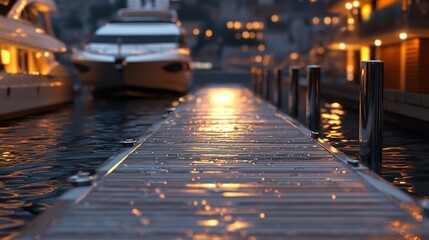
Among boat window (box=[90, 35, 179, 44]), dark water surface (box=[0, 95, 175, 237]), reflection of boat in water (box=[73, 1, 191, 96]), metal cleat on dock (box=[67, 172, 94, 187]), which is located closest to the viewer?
metal cleat on dock (box=[67, 172, 94, 187])

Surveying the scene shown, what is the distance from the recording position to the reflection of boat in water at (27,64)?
17634mm

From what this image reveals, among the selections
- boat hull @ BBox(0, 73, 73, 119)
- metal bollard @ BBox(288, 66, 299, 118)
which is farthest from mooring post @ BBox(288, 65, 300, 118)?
boat hull @ BBox(0, 73, 73, 119)

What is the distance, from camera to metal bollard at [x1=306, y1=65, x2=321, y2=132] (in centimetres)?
1384

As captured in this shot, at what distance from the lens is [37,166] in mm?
9172

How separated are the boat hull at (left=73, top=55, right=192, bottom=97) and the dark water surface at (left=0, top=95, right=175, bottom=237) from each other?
6.74m

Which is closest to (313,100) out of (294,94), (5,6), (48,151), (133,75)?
(294,94)

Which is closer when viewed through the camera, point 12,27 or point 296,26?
point 12,27

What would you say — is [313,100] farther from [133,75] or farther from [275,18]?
[275,18]

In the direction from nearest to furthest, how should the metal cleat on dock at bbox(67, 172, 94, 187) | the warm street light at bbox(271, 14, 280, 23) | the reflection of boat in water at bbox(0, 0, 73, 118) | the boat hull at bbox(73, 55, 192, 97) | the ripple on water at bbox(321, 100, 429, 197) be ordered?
the metal cleat on dock at bbox(67, 172, 94, 187), the ripple on water at bbox(321, 100, 429, 197), the reflection of boat in water at bbox(0, 0, 73, 118), the boat hull at bbox(73, 55, 192, 97), the warm street light at bbox(271, 14, 280, 23)

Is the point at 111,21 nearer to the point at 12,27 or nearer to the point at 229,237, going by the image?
the point at 12,27

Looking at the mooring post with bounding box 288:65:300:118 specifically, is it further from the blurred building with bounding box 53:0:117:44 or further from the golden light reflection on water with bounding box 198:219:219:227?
the blurred building with bounding box 53:0:117:44

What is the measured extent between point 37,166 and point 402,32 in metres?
17.0

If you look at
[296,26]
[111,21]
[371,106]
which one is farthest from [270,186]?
[296,26]

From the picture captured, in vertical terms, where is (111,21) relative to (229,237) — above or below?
above
